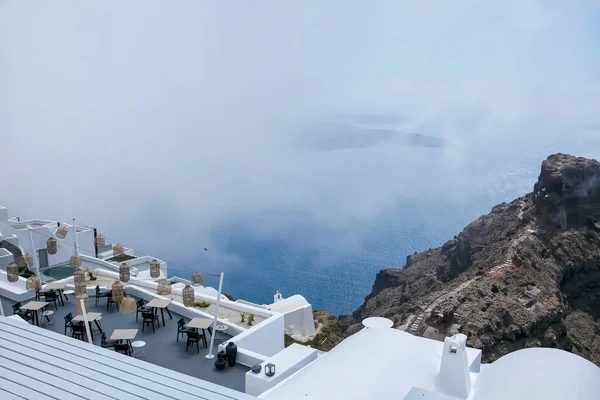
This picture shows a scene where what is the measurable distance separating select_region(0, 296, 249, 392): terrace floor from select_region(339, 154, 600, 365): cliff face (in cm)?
1956

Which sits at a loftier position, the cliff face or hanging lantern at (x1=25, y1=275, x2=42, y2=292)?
hanging lantern at (x1=25, y1=275, x2=42, y2=292)

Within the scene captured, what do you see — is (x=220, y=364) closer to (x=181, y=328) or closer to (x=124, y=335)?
(x=181, y=328)

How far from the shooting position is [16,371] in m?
8.34

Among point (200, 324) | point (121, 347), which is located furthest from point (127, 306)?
point (200, 324)

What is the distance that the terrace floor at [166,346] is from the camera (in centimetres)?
1512

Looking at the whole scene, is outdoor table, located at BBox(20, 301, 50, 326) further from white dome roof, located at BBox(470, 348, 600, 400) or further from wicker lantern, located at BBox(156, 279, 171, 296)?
white dome roof, located at BBox(470, 348, 600, 400)

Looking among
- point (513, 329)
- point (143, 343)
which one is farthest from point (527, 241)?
point (143, 343)

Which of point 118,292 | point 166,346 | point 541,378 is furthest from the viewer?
point 118,292

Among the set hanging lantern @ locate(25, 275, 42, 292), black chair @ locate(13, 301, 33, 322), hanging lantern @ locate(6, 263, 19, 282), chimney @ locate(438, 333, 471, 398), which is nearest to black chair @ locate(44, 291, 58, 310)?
hanging lantern @ locate(25, 275, 42, 292)

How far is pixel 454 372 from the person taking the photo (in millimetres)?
12352

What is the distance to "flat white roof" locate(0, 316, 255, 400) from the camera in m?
7.88

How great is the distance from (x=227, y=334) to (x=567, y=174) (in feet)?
143

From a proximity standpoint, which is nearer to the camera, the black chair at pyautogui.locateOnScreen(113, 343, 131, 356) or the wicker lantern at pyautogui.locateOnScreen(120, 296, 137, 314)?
the black chair at pyautogui.locateOnScreen(113, 343, 131, 356)

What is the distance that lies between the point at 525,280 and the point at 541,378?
30.9 meters
